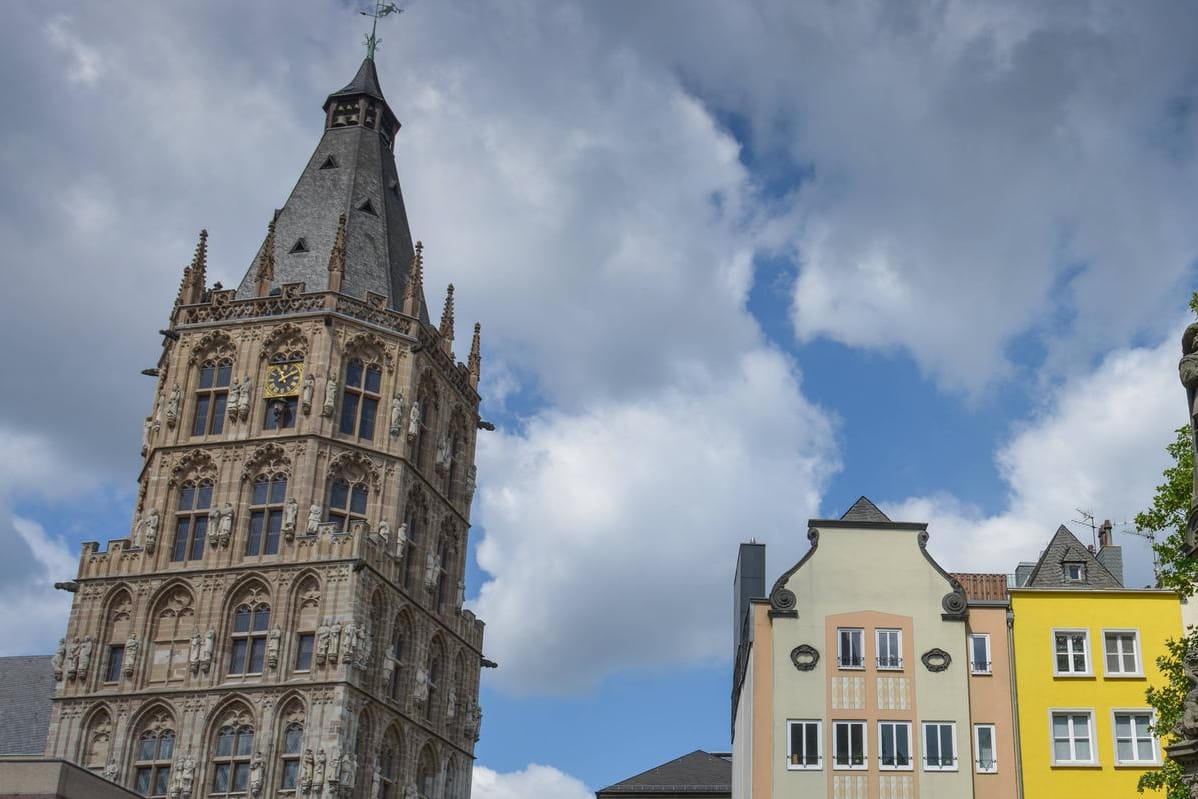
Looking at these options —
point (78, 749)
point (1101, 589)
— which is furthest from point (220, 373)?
point (1101, 589)

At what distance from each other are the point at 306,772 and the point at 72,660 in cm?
1069

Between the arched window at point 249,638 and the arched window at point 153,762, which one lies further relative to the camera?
the arched window at point 249,638

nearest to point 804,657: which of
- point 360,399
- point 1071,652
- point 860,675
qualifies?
point 860,675

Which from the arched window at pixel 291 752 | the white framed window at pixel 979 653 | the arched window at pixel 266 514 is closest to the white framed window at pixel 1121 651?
the white framed window at pixel 979 653

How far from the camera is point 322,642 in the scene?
56.7 metres

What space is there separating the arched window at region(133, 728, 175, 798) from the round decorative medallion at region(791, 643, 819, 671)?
80.3 ft

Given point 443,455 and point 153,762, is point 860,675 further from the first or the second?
point 153,762

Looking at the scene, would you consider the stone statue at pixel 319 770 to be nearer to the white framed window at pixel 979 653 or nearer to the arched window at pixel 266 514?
the arched window at pixel 266 514

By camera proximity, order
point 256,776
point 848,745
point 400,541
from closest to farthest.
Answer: point 848,745 < point 256,776 < point 400,541

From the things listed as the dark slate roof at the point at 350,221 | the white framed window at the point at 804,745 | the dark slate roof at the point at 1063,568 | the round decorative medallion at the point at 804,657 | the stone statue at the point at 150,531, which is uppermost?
the dark slate roof at the point at 350,221

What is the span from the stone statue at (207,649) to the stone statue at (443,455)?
12.5m

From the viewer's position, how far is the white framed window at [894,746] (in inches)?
1697

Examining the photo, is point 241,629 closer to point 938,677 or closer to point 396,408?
point 396,408

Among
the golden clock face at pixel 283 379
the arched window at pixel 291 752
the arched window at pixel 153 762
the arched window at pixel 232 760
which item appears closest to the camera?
the arched window at pixel 291 752
